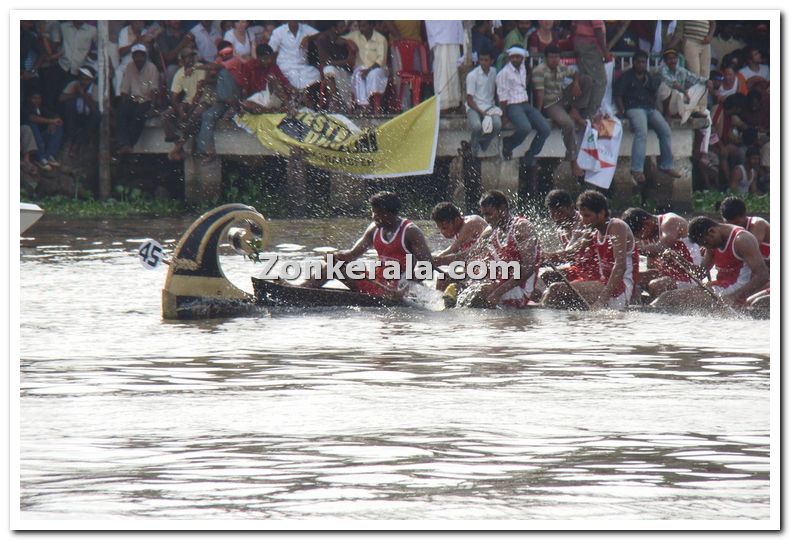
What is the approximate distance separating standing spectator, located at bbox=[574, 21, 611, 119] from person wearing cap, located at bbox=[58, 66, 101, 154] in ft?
21.8

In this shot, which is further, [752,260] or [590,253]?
[590,253]

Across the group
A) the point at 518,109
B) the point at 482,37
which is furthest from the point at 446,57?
the point at 518,109

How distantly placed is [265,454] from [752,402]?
3212mm

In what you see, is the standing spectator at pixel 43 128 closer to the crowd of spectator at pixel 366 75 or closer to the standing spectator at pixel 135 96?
the crowd of spectator at pixel 366 75

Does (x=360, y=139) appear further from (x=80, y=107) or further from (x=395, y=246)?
(x=395, y=246)

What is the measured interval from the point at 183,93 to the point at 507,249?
8.54 meters

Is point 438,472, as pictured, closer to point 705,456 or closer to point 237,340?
point 705,456

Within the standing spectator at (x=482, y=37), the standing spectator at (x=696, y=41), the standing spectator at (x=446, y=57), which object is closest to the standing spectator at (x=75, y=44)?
the standing spectator at (x=446, y=57)

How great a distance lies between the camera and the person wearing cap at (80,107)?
20.9m

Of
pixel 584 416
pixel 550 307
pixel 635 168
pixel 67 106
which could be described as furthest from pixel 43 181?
pixel 584 416

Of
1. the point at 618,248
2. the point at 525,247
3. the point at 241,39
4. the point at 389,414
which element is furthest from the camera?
the point at 241,39

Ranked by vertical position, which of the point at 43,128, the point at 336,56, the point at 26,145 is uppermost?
the point at 336,56

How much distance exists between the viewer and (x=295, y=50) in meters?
20.0

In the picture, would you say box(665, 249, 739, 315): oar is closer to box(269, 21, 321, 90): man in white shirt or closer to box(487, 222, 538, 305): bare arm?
box(487, 222, 538, 305): bare arm
